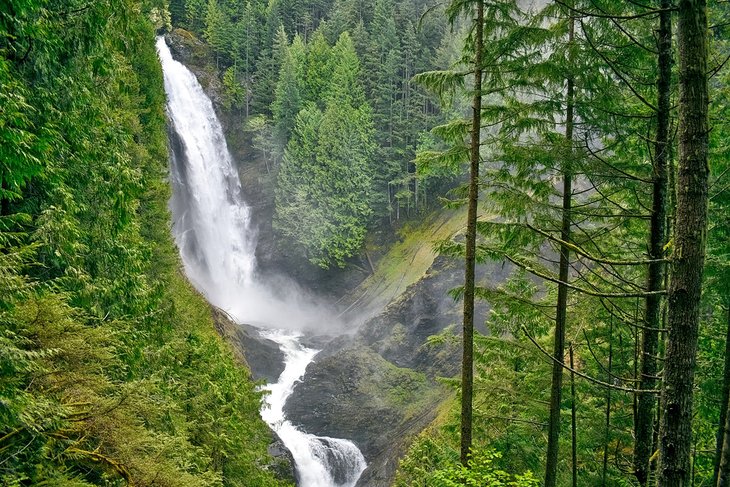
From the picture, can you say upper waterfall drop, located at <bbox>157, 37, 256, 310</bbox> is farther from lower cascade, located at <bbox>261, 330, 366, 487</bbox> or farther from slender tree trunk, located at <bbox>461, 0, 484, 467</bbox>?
slender tree trunk, located at <bbox>461, 0, 484, 467</bbox>

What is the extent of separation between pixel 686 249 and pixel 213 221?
1519 inches

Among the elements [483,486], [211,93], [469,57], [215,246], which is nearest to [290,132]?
[211,93]

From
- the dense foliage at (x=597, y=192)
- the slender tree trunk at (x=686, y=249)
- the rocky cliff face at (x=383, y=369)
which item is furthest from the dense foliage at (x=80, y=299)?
the rocky cliff face at (x=383, y=369)

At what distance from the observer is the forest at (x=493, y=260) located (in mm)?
3664

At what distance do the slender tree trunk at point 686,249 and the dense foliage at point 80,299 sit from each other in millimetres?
4434

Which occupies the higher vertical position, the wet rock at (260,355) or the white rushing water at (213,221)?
the white rushing water at (213,221)

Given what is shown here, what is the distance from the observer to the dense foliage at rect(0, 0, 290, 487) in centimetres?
400

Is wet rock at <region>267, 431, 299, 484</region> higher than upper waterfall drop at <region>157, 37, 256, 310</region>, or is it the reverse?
upper waterfall drop at <region>157, 37, 256, 310</region>

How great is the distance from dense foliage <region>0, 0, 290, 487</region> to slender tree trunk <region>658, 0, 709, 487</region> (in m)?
4.43

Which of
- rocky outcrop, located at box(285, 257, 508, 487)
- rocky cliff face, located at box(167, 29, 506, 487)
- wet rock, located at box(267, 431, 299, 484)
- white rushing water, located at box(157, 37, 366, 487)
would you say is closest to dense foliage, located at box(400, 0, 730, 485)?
wet rock, located at box(267, 431, 299, 484)

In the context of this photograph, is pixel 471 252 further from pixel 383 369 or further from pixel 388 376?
pixel 383 369

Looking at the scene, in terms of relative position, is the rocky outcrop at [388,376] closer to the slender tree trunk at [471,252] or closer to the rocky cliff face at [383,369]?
the rocky cliff face at [383,369]

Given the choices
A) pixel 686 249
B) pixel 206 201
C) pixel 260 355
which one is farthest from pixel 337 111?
pixel 686 249

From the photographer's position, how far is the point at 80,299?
22.9ft
